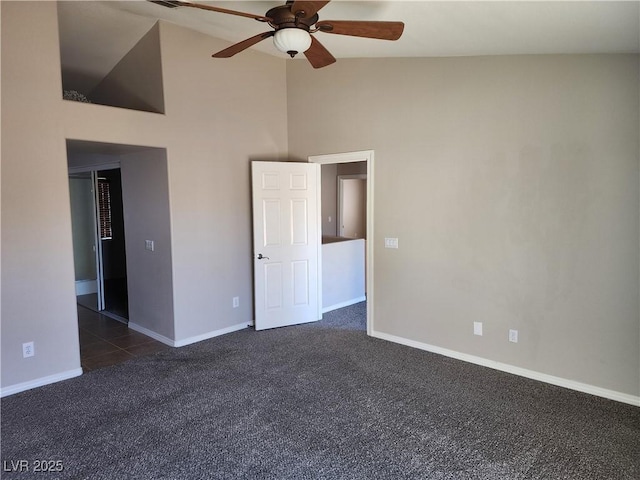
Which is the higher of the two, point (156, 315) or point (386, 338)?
point (156, 315)

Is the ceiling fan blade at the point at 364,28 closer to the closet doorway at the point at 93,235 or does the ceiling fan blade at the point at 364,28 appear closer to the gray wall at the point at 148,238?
the gray wall at the point at 148,238

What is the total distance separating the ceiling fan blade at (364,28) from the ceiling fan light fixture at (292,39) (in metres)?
0.11

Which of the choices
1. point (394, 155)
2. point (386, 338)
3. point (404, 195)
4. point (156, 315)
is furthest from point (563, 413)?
point (156, 315)

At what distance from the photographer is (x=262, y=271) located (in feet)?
15.7

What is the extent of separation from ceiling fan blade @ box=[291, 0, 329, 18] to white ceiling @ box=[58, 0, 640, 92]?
80cm

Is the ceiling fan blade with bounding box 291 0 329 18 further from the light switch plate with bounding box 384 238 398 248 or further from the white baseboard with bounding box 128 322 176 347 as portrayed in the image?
the white baseboard with bounding box 128 322 176 347

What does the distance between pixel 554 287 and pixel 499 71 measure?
190 centimetres

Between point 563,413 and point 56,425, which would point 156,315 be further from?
point 563,413

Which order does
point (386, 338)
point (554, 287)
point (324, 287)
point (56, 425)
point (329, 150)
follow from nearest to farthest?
point (56, 425)
point (554, 287)
point (386, 338)
point (329, 150)
point (324, 287)

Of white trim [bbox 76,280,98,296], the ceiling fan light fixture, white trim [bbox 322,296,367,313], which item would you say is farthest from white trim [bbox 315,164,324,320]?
white trim [bbox 76,280,98,296]

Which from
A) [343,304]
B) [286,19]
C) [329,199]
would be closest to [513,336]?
[343,304]

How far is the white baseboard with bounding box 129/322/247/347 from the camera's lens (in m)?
4.33

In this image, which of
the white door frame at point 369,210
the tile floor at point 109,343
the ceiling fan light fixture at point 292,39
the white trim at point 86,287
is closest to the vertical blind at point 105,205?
the white trim at point 86,287

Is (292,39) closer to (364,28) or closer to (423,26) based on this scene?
(364,28)
